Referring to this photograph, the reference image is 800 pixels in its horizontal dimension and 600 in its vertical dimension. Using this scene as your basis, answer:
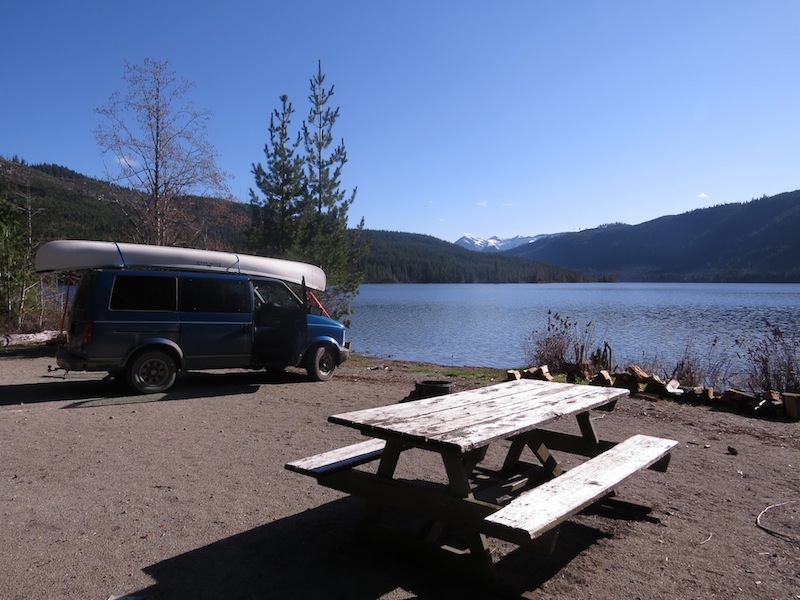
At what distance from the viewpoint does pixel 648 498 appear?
183 inches

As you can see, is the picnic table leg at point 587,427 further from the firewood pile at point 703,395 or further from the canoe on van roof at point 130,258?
the canoe on van roof at point 130,258

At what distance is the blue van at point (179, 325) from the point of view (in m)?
8.56

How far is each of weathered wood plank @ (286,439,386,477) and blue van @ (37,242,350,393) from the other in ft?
19.0

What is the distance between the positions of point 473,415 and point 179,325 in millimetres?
6696

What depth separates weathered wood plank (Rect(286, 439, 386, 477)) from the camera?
3.72 metres

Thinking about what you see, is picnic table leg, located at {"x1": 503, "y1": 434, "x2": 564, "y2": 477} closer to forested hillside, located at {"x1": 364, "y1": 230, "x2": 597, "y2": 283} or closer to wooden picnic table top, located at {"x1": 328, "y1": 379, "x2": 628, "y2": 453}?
wooden picnic table top, located at {"x1": 328, "y1": 379, "x2": 628, "y2": 453}

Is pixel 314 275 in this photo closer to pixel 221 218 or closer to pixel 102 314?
pixel 102 314

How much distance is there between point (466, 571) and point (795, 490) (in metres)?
3.43

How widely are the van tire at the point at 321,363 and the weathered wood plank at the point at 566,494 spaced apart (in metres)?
7.18

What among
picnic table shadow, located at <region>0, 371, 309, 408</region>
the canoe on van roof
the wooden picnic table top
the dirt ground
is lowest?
picnic table shadow, located at <region>0, 371, 309, 408</region>

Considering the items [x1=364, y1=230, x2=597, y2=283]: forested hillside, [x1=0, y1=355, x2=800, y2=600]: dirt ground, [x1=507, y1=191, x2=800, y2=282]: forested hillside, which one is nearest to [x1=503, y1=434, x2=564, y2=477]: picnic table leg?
[x1=0, y1=355, x2=800, y2=600]: dirt ground

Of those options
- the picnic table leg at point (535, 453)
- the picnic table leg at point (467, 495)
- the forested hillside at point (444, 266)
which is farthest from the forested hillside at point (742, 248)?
the picnic table leg at point (467, 495)

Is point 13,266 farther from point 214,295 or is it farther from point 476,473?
point 476,473

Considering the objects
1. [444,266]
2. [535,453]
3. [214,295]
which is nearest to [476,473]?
[535,453]
